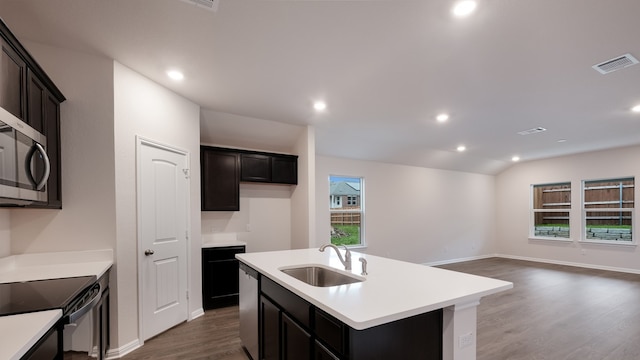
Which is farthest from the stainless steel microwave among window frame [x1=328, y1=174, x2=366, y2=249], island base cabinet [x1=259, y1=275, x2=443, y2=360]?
window frame [x1=328, y1=174, x2=366, y2=249]

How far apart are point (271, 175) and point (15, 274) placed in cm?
311

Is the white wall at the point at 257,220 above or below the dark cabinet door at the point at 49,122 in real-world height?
below

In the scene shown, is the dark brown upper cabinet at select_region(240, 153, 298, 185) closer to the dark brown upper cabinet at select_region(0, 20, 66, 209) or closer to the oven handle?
the dark brown upper cabinet at select_region(0, 20, 66, 209)

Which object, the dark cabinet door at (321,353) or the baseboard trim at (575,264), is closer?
the dark cabinet door at (321,353)

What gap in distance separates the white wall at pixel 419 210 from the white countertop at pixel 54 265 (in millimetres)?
3906

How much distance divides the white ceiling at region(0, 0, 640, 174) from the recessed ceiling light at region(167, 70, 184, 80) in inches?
3.1

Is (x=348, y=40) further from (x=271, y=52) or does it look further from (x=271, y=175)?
(x=271, y=175)

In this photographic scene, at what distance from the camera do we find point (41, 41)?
2521 mm

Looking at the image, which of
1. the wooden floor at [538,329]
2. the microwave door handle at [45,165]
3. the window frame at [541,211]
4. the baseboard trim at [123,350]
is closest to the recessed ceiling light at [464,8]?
the microwave door handle at [45,165]

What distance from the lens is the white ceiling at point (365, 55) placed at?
205cm

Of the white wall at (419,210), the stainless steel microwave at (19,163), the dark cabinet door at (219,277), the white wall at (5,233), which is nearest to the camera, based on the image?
the stainless steel microwave at (19,163)

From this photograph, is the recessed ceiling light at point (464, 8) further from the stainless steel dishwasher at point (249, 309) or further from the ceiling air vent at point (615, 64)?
the stainless steel dishwasher at point (249, 309)

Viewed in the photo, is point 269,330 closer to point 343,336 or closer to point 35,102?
point 343,336

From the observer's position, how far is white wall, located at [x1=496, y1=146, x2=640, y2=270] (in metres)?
6.68
